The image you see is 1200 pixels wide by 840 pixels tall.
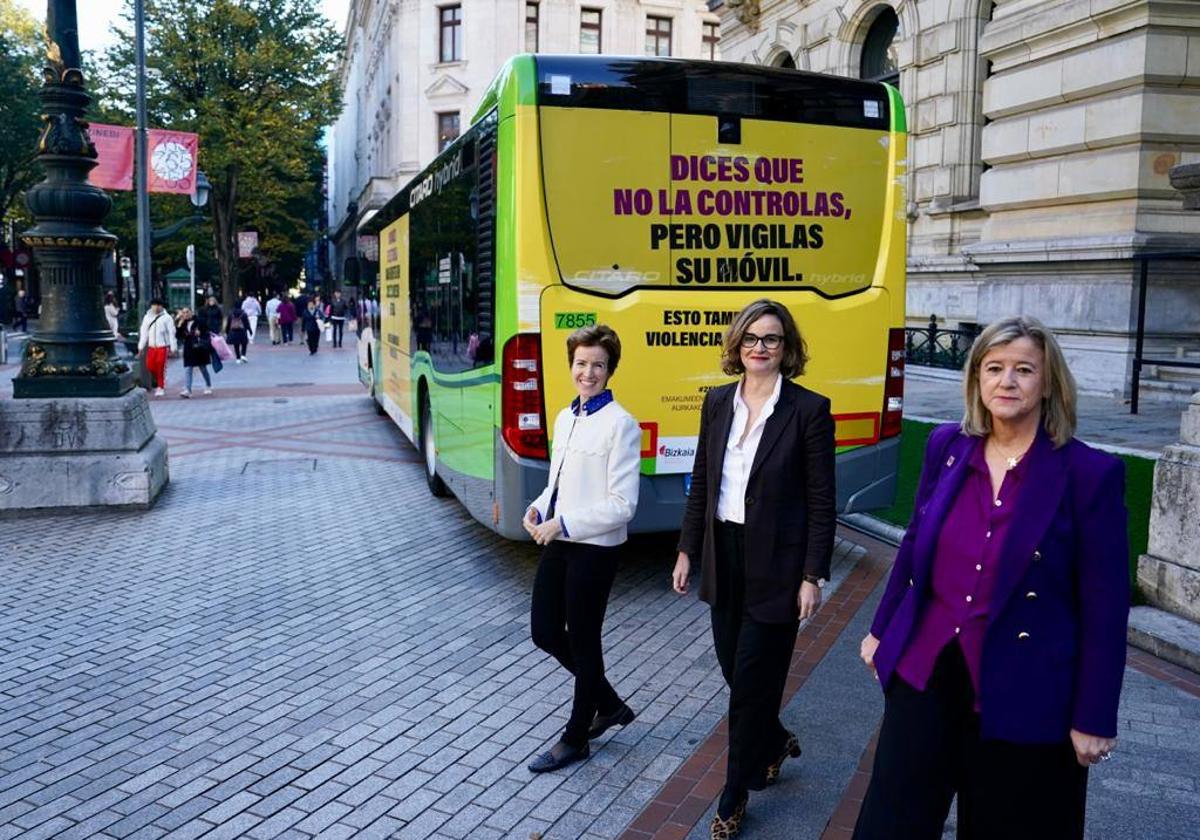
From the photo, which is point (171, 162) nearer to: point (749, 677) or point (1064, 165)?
point (1064, 165)

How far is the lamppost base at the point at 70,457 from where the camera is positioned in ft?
30.5

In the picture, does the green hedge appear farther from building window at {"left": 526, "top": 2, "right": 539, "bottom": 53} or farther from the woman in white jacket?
building window at {"left": 526, "top": 2, "right": 539, "bottom": 53}

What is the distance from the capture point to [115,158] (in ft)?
64.8

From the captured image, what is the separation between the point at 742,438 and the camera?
12.7ft

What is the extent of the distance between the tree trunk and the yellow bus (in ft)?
133

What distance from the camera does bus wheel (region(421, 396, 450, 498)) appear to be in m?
10.2

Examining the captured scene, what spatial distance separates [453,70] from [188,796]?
4695cm

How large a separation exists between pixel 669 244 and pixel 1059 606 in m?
4.47

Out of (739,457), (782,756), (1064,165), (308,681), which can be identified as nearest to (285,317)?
(1064,165)

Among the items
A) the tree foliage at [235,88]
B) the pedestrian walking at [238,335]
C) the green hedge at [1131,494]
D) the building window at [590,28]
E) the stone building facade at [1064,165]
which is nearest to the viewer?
the green hedge at [1131,494]

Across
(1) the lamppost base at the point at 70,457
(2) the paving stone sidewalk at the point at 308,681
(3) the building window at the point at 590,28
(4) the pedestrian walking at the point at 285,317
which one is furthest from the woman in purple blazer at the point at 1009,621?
(3) the building window at the point at 590,28

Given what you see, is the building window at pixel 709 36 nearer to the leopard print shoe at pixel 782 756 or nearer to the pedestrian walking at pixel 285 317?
the pedestrian walking at pixel 285 317

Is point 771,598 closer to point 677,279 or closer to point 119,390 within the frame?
point 677,279

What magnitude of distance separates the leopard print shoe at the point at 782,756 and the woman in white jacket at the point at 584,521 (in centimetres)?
74
